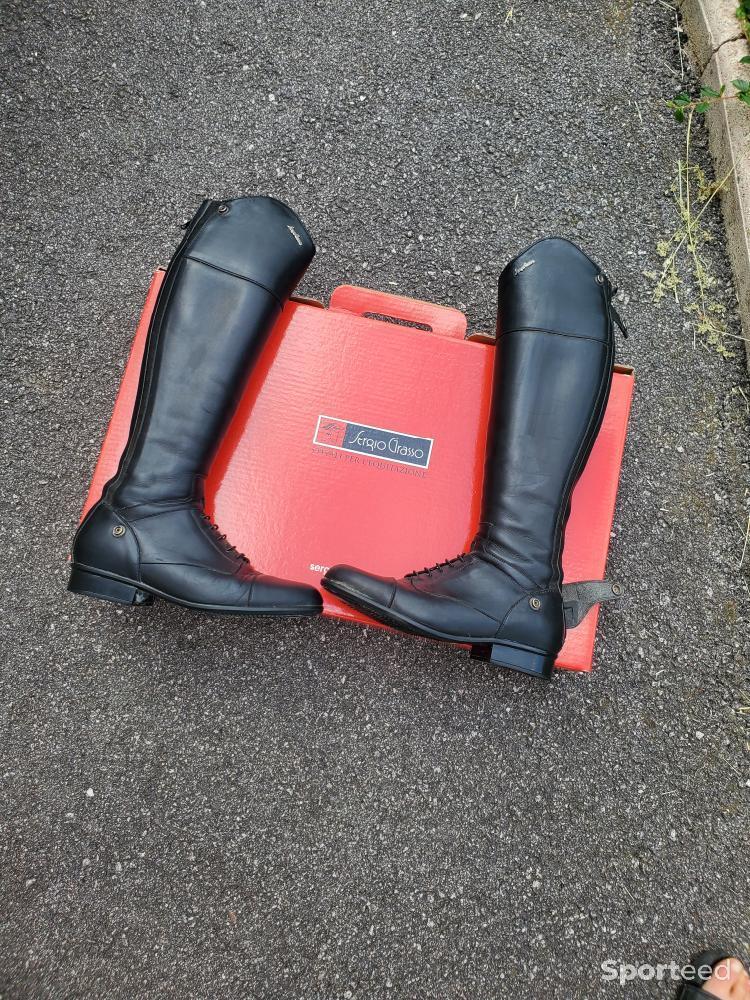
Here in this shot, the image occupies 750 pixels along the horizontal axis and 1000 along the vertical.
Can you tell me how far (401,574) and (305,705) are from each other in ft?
1.44

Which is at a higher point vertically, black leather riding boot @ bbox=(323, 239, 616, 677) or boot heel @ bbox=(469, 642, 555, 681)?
black leather riding boot @ bbox=(323, 239, 616, 677)

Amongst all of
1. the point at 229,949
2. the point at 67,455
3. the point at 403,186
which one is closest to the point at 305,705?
the point at 229,949

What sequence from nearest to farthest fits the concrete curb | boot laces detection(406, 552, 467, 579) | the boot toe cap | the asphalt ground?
the boot toe cap < boot laces detection(406, 552, 467, 579) < the asphalt ground < the concrete curb

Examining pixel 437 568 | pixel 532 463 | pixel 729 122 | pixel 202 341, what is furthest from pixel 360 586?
pixel 729 122

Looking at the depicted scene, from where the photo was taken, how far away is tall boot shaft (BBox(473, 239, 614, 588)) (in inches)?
53.5

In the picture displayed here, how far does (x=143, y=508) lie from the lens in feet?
4.33

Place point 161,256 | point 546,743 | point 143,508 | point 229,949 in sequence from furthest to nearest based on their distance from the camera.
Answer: point 161,256 < point 546,743 < point 229,949 < point 143,508

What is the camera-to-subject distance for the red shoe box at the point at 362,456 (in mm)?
1409

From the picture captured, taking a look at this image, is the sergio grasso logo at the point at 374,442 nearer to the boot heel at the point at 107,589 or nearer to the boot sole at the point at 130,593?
the boot sole at the point at 130,593

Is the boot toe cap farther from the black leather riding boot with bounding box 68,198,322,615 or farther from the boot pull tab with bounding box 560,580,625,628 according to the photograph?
the boot pull tab with bounding box 560,580,625,628

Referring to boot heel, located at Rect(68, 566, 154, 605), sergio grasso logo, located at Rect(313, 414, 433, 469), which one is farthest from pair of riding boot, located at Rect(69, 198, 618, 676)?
sergio grasso logo, located at Rect(313, 414, 433, 469)

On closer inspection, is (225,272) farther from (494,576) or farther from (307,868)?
(307,868)

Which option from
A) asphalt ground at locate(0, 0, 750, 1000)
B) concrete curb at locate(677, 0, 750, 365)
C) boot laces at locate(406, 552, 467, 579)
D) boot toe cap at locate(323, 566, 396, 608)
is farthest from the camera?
concrete curb at locate(677, 0, 750, 365)

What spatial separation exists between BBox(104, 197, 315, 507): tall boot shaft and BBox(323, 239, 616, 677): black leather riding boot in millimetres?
399
